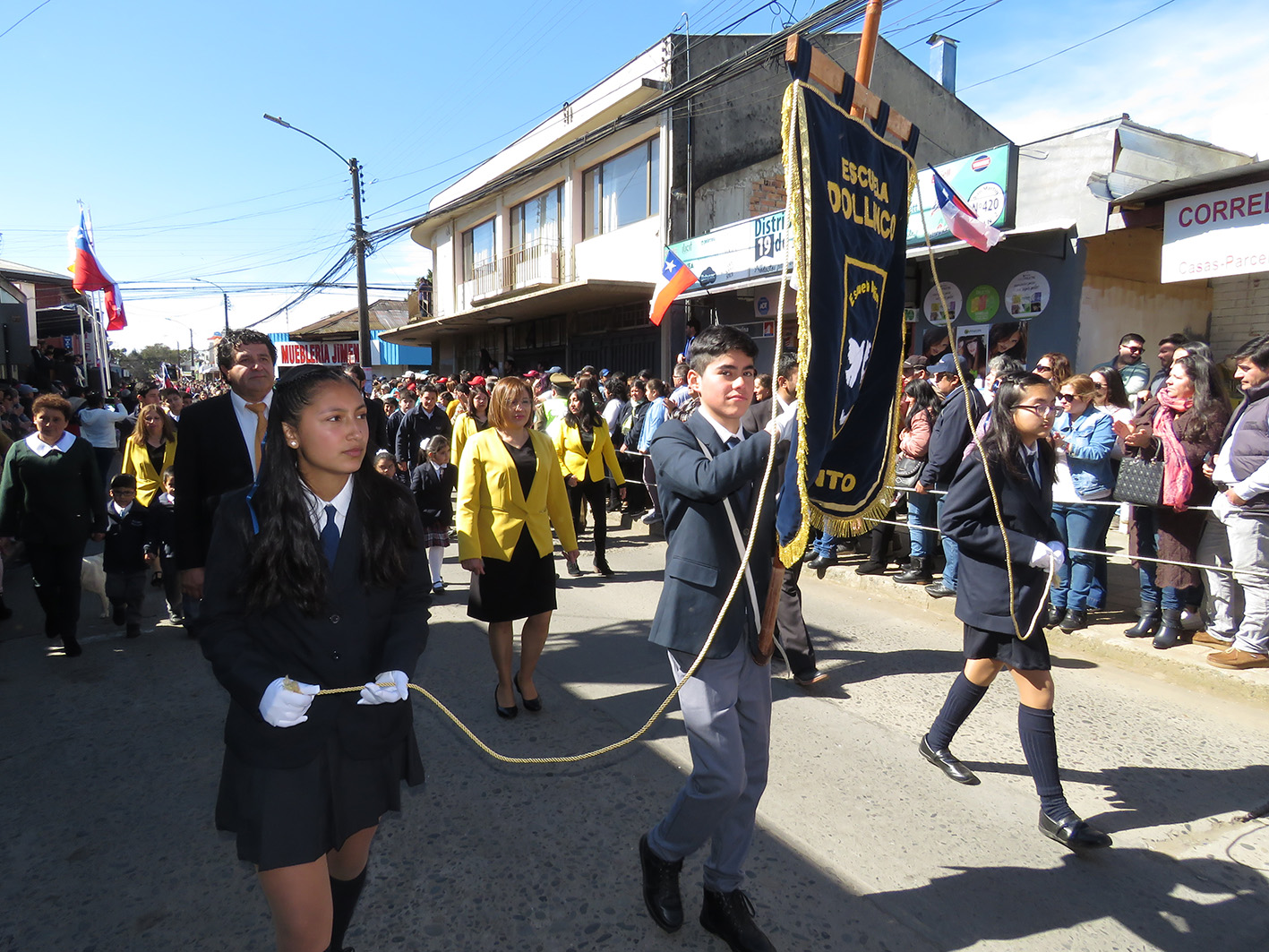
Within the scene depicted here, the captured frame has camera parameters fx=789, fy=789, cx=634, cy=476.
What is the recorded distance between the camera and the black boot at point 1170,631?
5250 mm

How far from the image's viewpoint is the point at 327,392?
2018mm

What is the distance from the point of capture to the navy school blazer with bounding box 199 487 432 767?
1902 mm

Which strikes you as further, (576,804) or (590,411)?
(590,411)

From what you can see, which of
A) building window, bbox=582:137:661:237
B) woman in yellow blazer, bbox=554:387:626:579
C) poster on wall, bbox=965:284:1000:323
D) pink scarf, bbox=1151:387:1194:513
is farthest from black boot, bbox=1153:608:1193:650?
building window, bbox=582:137:661:237

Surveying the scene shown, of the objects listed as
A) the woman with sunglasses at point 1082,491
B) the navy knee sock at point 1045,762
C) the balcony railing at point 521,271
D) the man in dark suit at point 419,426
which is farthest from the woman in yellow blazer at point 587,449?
the balcony railing at point 521,271

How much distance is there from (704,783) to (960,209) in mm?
3751

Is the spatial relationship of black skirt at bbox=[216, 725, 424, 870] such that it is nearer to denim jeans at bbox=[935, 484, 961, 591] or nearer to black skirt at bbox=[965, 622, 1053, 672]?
black skirt at bbox=[965, 622, 1053, 672]

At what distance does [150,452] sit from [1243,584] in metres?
7.94

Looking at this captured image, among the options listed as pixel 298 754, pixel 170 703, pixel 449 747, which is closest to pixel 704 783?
pixel 298 754

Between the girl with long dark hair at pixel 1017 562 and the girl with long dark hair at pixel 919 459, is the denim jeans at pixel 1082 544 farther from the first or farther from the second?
the girl with long dark hair at pixel 1017 562

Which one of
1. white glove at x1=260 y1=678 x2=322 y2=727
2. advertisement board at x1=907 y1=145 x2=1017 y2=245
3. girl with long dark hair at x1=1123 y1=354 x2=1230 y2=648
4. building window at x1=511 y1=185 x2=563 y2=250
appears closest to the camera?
white glove at x1=260 y1=678 x2=322 y2=727

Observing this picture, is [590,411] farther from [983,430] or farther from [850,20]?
[983,430]

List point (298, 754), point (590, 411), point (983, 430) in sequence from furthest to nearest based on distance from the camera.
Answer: point (590, 411), point (983, 430), point (298, 754)

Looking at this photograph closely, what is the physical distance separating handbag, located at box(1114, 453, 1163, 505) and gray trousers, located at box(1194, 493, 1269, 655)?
0.38 meters
